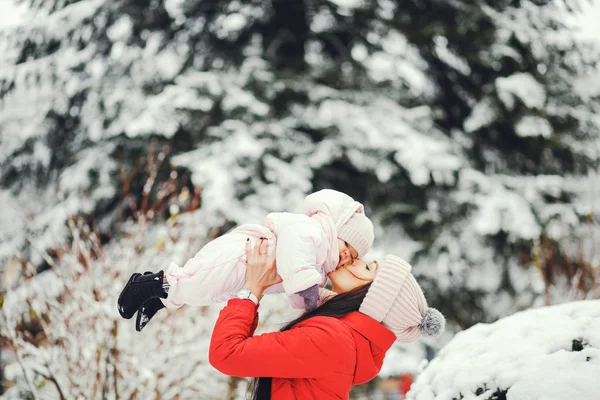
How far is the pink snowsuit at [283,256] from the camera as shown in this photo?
1446 millimetres

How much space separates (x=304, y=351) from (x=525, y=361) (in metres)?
0.82

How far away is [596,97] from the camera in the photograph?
5.71m

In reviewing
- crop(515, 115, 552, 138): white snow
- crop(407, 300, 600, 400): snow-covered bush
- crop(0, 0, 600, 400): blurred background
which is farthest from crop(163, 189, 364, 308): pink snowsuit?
crop(515, 115, 552, 138): white snow

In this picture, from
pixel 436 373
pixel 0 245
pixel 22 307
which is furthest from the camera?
pixel 0 245

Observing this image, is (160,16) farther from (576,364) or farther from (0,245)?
(576,364)

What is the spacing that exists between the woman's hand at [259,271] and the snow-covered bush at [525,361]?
2.72 ft

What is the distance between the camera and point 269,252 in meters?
1.60

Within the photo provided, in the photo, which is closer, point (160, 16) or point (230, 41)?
point (160, 16)

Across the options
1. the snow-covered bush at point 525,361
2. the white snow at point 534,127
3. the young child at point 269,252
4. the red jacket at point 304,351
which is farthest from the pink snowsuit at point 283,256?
the white snow at point 534,127

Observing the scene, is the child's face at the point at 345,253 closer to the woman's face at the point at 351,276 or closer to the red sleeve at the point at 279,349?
the woman's face at the point at 351,276

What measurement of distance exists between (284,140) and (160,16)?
85.3 inches

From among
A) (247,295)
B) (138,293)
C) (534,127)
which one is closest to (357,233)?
(247,295)

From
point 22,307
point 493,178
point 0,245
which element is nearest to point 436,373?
point 22,307

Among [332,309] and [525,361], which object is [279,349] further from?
[525,361]
